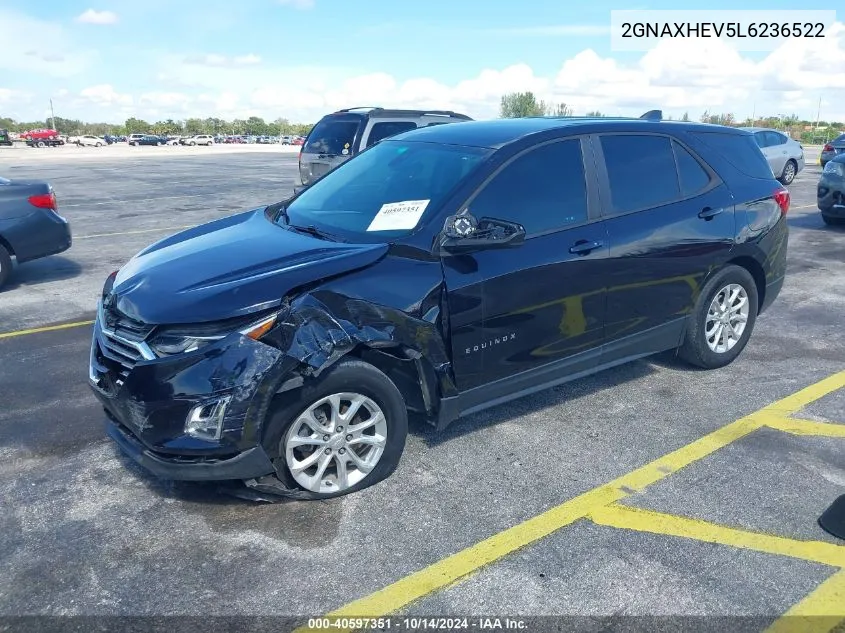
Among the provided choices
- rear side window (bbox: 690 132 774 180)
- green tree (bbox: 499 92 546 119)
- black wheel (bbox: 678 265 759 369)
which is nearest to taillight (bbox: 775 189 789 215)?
rear side window (bbox: 690 132 774 180)

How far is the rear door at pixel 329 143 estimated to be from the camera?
476 inches

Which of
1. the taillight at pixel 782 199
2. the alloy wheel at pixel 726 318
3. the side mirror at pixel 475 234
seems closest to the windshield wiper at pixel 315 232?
the side mirror at pixel 475 234

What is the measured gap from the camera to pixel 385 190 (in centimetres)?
423

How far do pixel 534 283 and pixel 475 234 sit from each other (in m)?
0.53

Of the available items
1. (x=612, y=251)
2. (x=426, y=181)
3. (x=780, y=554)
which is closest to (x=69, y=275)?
(x=426, y=181)

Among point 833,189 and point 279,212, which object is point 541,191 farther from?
point 833,189

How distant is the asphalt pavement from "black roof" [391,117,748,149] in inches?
68.0

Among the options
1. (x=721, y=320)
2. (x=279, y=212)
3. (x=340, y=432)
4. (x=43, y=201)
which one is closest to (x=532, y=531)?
(x=340, y=432)

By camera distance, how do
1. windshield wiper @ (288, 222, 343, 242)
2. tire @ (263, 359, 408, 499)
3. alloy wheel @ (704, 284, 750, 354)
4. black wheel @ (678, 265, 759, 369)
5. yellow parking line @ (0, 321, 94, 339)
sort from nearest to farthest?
tire @ (263, 359, 408, 499) < windshield wiper @ (288, 222, 343, 242) < black wheel @ (678, 265, 759, 369) < alloy wheel @ (704, 284, 750, 354) < yellow parking line @ (0, 321, 94, 339)

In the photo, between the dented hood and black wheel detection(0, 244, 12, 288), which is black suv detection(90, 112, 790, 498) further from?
black wheel detection(0, 244, 12, 288)

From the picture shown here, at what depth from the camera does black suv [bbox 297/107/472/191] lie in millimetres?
11969

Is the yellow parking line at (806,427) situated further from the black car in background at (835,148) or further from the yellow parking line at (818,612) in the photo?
the black car in background at (835,148)

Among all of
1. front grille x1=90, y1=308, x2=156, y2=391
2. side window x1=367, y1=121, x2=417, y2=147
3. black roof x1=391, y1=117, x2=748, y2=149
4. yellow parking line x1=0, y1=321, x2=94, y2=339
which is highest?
side window x1=367, y1=121, x2=417, y2=147

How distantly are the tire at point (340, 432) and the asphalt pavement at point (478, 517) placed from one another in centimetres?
11
